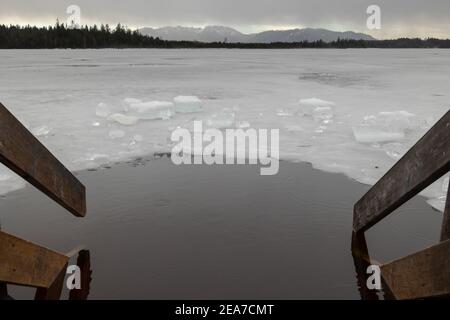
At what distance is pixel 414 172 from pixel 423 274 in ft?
2.03

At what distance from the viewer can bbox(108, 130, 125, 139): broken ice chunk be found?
846cm

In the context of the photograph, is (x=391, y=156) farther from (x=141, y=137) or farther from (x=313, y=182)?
(x=141, y=137)

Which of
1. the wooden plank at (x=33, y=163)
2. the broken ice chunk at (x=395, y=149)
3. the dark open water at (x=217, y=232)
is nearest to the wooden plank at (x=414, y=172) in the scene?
the dark open water at (x=217, y=232)

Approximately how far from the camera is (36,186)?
2766mm

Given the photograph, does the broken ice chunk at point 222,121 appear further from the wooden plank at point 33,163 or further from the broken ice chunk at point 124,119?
the wooden plank at point 33,163

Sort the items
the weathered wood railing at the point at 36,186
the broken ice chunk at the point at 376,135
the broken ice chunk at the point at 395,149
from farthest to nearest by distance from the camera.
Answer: the broken ice chunk at the point at 376,135, the broken ice chunk at the point at 395,149, the weathered wood railing at the point at 36,186

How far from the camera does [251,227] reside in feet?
14.8

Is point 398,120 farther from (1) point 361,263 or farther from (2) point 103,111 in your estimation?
(2) point 103,111

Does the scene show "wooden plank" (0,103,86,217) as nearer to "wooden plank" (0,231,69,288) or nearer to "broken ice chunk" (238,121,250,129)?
"wooden plank" (0,231,69,288)

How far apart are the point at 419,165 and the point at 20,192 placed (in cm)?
505

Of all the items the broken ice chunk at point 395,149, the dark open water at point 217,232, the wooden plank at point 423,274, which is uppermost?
the broken ice chunk at point 395,149

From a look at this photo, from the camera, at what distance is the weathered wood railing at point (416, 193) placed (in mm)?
2182

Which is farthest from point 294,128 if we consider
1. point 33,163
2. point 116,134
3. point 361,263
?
point 33,163
